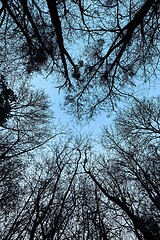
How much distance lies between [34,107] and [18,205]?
22.4 feet

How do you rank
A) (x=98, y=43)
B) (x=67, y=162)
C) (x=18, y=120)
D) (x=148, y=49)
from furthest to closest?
(x=18, y=120)
(x=67, y=162)
(x=98, y=43)
(x=148, y=49)

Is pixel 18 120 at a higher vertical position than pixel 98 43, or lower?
higher

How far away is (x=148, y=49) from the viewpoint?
5.44m

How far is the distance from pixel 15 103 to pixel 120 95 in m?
8.12

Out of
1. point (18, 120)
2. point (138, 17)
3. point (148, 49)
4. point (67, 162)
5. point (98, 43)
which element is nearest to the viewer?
point (138, 17)

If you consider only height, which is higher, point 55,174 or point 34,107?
point 34,107

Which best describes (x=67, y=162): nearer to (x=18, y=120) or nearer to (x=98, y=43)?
A: (x=98, y=43)

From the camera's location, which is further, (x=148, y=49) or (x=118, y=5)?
(x=148, y=49)

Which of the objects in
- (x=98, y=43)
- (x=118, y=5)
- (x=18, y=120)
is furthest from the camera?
(x=18, y=120)

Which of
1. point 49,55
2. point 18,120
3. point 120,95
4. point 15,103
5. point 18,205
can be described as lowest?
point 18,205

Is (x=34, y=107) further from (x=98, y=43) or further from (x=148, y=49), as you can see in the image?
(x=148, y=49)

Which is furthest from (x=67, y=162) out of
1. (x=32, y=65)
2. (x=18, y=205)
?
(x=32, y=65)

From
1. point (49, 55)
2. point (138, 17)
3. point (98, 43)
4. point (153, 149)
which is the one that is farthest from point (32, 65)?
point (153, 149)

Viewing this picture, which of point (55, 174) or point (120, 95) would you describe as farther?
point (55, 174)
